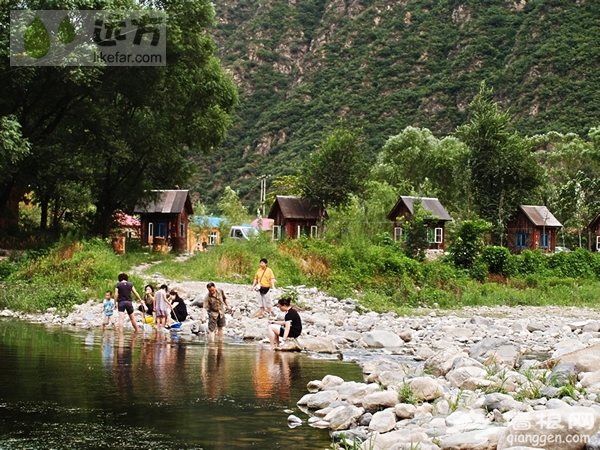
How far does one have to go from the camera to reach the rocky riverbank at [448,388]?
313 inches

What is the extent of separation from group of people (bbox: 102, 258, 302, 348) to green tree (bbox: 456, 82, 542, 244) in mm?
43610

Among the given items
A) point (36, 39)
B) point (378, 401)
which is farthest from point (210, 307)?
point (36, 39)

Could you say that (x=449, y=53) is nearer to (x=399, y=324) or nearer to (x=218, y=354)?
(x=399, y=324)

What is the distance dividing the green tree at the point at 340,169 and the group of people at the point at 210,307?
30235 mm

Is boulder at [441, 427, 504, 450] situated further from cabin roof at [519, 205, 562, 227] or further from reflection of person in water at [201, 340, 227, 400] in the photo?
cabin roof at [519, 205, 562, 227]

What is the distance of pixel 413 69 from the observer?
114688 millimetres

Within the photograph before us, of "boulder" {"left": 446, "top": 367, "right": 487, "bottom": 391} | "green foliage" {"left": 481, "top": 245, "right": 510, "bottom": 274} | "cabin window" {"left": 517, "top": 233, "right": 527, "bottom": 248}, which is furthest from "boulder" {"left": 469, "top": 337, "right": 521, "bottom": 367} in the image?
"cabin window" {"left": 517, "top": 233, "right": 527, "bottom": 248}

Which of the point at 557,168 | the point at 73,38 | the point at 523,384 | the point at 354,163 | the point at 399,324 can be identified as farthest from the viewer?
the point at 557,168

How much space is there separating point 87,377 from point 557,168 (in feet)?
265

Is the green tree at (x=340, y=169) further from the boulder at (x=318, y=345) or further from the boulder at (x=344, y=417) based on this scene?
the boulder at (x=344, y=417)

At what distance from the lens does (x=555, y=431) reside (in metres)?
7.70

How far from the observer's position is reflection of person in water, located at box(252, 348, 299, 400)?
39.5 feet

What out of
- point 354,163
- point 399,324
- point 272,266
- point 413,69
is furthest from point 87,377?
point 413,69

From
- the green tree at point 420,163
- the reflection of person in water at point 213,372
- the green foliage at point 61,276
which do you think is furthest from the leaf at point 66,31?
the green tree at point 420,163
